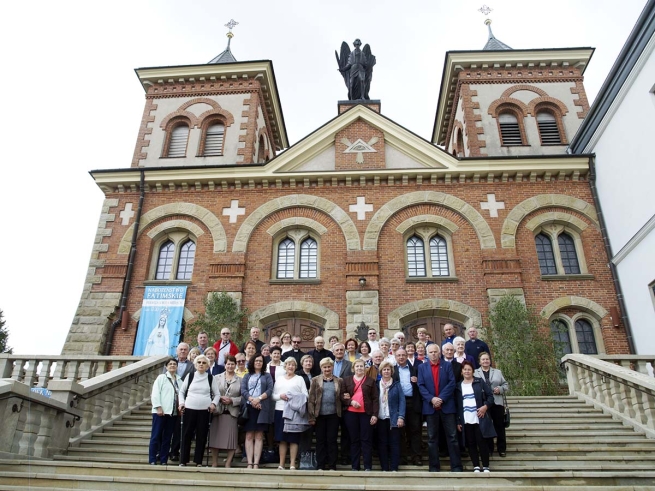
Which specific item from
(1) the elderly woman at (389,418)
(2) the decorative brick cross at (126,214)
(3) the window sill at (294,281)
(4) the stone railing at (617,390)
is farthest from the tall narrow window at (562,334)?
(2) the decorative brick cross at (126,214)

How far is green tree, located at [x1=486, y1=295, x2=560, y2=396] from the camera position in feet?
46.2

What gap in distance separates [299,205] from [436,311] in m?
5.89

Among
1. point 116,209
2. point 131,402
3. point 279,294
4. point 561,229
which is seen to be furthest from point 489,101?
point 131,402

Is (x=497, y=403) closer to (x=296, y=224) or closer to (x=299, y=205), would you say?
(x=296, y=224)

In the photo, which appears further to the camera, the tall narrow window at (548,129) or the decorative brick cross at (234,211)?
the tall narrow window at (548,129)

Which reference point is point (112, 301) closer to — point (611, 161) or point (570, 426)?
point (570, 426)

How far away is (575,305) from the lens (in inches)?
643

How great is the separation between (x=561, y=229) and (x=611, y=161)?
104 inches

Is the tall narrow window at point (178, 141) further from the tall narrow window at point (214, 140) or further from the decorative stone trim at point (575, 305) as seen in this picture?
the decorative stone trim at point (575, 305)

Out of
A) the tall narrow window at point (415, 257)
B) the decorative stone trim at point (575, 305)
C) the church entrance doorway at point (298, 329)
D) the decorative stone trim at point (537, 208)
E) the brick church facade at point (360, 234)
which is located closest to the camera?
the decorative stone trim at point (575, 305)

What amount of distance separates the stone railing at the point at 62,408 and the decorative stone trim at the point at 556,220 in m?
12.8

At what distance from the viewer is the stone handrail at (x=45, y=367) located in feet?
40.7

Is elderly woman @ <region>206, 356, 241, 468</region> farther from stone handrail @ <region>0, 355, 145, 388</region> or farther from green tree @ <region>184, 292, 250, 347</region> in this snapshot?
green tree @ <region>184, 292, 250, 347</region>

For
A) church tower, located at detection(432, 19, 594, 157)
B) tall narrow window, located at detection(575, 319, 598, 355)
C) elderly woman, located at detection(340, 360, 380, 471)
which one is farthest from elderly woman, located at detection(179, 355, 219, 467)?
church tower, located at detection(432, 19, 594, 157)
